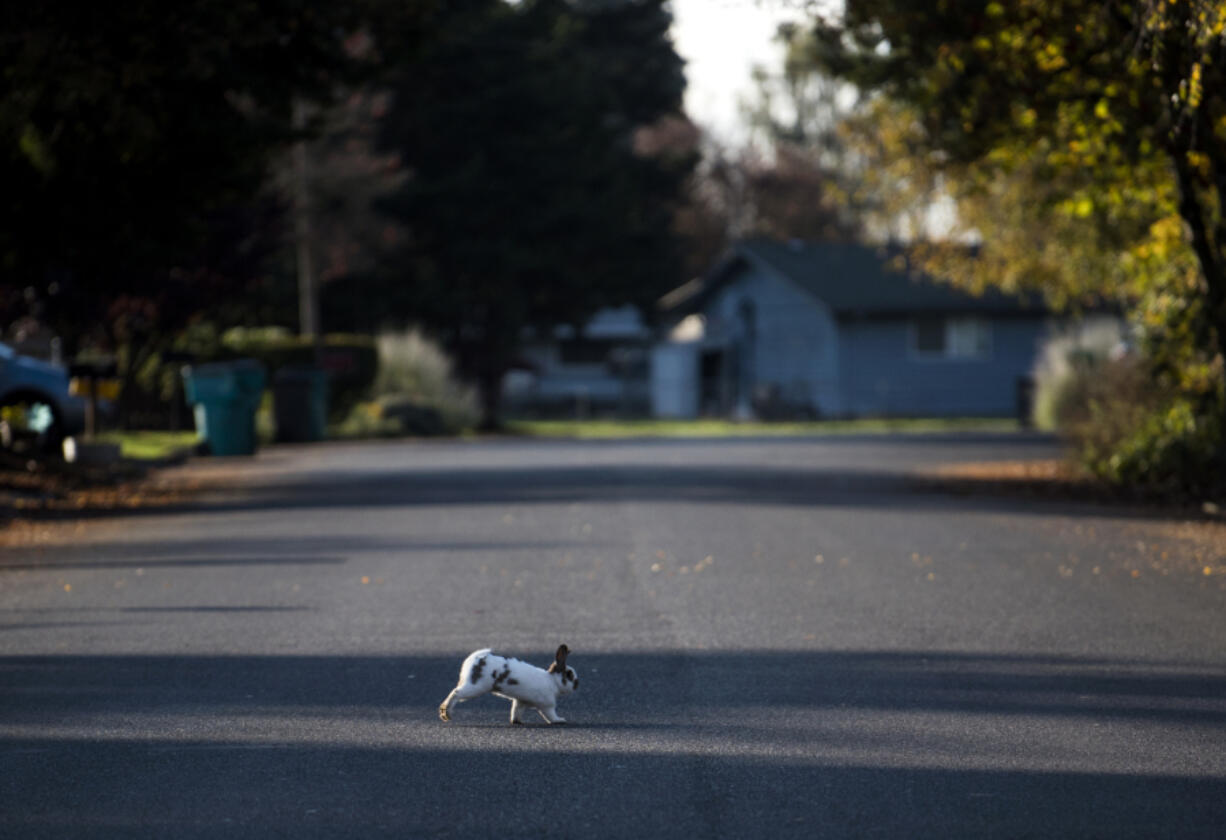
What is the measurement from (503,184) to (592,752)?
43944mm

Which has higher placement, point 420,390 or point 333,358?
point 333,358

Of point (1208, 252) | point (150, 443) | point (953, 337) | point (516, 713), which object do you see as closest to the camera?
point (516, 713)

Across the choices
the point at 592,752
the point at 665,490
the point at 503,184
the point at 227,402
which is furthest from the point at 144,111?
the point at 503,184

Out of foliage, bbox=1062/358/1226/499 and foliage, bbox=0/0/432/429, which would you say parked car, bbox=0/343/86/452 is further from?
foliage, bbox=1062/358/1226/499

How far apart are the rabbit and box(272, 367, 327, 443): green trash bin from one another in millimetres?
28520

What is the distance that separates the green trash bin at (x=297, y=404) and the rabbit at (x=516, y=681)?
28520mm

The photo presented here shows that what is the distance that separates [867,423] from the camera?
47094 millimetres

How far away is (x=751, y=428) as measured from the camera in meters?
44.6

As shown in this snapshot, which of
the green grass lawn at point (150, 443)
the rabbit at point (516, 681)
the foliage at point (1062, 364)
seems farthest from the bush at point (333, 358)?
the rabbit at point (516, 681)

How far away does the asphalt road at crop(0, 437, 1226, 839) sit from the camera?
19.7 ft

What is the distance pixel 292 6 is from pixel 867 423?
101ft

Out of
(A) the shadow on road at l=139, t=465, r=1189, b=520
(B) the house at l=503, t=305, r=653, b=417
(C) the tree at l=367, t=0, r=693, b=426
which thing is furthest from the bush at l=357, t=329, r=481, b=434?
(B) the house at l=503, t=305, r=653, b=417

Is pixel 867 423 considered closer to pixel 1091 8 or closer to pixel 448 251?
pixel 448 251

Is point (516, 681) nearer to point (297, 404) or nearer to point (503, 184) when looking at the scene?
point (297, 404)
